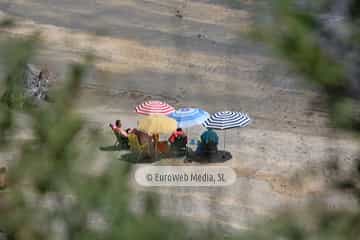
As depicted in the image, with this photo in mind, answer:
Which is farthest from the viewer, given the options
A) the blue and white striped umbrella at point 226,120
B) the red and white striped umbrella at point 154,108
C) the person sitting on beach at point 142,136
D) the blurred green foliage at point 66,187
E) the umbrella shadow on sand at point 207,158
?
the red and white striped umbrella at point 154,108

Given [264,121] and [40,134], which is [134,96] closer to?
[264,121]

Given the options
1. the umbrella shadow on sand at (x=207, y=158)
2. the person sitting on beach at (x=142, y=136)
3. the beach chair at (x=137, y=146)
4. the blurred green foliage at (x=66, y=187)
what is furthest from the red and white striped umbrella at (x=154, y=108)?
the blurred green foliage at (x=66, y=187)

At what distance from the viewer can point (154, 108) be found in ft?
34.3

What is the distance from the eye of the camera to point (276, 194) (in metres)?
8.13

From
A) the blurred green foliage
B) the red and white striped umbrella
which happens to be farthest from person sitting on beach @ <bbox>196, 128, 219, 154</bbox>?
the blurred green foliage

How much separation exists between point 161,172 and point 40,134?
8.17 meters

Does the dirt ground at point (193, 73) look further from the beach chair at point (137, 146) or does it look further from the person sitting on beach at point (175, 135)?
the person sitting on beach at point (175, 135)

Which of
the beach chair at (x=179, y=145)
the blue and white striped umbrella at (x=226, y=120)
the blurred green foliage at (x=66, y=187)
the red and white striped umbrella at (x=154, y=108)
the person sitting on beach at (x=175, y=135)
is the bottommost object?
the beach chair at (x=179, y=145)

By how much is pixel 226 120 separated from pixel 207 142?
2.76ft

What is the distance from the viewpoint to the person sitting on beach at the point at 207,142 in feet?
31.5

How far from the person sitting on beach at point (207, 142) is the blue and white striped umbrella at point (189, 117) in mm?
669

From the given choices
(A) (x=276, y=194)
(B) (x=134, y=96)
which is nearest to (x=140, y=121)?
(B) (x=134, y=96)

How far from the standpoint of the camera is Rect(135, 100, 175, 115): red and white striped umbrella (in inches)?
411

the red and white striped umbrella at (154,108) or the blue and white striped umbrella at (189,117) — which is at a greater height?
the red and white striped umbrella at (154,108)
